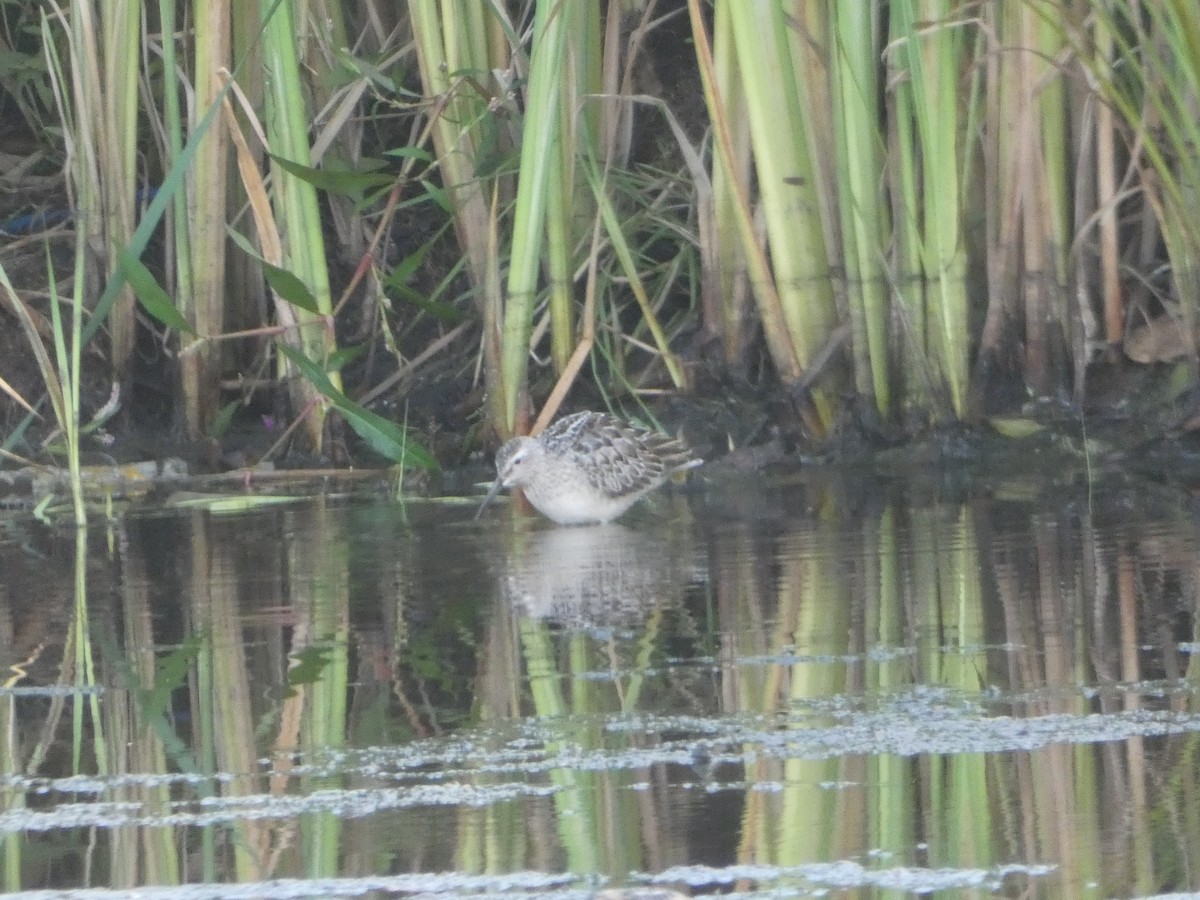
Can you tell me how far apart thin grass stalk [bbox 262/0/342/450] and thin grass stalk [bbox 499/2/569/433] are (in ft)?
2.31

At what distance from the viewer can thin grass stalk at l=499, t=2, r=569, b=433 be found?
692 centimetres

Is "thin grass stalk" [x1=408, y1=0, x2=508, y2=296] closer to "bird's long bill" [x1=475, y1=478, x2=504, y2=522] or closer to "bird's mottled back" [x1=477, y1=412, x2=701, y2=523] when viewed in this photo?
"bird's mottled back" [x1=477, y1=412, x2=701, y2=523]

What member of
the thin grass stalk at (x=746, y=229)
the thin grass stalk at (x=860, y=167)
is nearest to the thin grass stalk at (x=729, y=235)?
the thin grass stalk at (x=746, y=229)

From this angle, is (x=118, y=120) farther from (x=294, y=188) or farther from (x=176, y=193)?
(x=294, y=188)

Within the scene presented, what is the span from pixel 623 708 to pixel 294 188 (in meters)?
3.74

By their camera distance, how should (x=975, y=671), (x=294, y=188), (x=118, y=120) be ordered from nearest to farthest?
(x=975, y=671), (x=294, y=188), (x=118, y=120)

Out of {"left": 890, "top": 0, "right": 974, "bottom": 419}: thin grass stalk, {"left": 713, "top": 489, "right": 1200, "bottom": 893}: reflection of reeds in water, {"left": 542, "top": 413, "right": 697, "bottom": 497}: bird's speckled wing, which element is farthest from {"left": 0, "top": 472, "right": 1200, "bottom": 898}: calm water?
{"left": 890, "top": 0, "right": 974, "bottom": 419}: thin grass stalk

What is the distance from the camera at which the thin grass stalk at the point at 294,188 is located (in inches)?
285

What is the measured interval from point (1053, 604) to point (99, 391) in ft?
14.7

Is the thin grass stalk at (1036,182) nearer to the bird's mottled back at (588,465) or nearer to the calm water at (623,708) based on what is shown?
the calm water at (623,708)

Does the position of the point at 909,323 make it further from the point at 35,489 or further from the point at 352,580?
the point at 35,489

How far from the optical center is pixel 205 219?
7.57 metres

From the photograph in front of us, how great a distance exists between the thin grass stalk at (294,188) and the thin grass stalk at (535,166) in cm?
71

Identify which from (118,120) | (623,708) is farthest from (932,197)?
(623,708)
